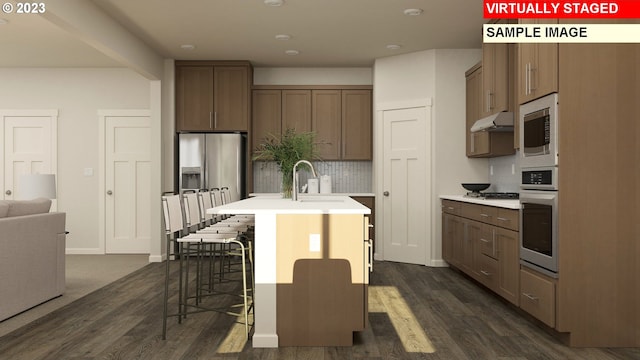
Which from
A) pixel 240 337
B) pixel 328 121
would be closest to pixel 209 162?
pixel 328 121

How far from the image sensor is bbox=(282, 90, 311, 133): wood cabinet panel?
289 inches

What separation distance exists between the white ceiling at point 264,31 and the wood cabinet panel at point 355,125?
49 cm

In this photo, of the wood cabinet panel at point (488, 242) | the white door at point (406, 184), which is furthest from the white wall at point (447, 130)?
the wood cabinet panel at point (488, 242)

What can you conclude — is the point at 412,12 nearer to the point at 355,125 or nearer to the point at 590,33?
the point at 590,33

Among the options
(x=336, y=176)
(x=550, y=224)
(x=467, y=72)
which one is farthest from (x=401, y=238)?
(x=550, y=224)

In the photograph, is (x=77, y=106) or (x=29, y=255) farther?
(x=77, y=106)

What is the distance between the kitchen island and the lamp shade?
332cm

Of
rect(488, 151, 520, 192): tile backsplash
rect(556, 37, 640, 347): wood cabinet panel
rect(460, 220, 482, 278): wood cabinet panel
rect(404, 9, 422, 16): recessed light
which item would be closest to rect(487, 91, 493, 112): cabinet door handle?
rect(488, 151, 520, 192): tile backsplash

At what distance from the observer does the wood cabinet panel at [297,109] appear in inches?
289

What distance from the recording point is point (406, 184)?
6.70 meters

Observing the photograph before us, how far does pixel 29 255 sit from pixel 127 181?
3.48 meters

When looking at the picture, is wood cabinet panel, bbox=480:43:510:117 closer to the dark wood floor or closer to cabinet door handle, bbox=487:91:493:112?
cabinet door handle, bbox=487:91:493:112

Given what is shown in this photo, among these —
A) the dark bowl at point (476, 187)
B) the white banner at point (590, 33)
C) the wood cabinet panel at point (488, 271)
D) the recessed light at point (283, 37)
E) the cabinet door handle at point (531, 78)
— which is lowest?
the wood cabinet panel at point (488, 271)

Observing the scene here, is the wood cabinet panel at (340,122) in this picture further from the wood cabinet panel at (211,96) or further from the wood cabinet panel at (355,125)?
the wood cabinet panel at (211,96)
